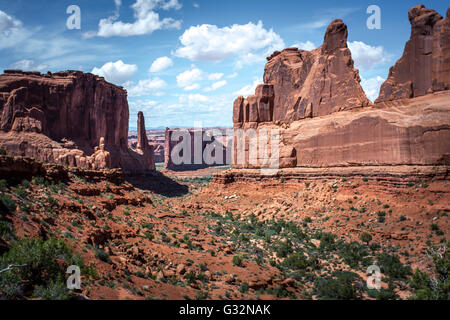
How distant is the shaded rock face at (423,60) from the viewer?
971 inches

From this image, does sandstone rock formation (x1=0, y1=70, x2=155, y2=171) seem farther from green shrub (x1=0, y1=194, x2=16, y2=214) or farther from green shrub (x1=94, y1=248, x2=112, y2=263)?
green shrub (x1=94, y1=248, x2=112, y2=263)

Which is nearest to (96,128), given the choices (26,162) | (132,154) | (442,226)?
(132,154)

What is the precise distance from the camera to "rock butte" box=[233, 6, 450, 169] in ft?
80.5

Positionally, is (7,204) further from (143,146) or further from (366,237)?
(143,146)

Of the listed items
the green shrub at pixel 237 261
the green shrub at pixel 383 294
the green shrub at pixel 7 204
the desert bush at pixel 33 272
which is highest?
the green shrub at pixel 7 204

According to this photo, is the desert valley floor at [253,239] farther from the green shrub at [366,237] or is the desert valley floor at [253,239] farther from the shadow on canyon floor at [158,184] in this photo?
the shadow on canyon floor at [158,184]

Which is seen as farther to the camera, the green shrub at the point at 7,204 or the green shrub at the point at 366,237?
the green shrub at the point at 366,237

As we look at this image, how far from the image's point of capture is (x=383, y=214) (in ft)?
74.9

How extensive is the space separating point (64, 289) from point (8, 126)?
47.0 metres

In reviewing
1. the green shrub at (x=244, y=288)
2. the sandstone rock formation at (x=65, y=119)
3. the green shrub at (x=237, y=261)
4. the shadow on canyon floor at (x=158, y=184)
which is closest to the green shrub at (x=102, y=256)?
the green shrub at (x=244, y=288)

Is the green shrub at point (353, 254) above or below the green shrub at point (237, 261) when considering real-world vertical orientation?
below

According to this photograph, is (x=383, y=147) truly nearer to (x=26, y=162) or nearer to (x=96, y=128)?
(x=26, y=162)

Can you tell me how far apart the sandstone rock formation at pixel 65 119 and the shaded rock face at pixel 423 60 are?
29.6 m

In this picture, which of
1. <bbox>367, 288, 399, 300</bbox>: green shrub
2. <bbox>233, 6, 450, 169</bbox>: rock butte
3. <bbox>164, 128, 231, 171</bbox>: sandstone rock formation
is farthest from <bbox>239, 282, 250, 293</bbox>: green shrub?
<bbox>164, 128, 231, 171</bbox>: sandstone rock formation
